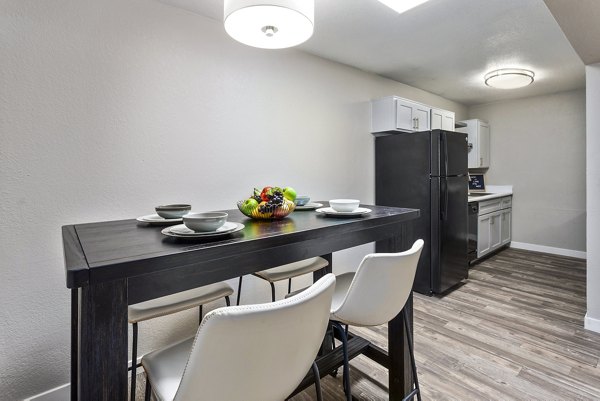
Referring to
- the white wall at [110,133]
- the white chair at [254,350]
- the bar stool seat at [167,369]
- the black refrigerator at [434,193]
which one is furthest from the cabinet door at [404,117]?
the bar stool seat at [167,369]

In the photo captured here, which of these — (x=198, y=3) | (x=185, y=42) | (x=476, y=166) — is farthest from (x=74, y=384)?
(x=476, y=166)

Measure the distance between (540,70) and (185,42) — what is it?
3.71 metres

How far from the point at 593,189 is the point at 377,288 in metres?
2.30

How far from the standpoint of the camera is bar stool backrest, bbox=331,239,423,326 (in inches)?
44.6

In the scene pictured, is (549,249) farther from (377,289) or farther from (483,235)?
(377,289)

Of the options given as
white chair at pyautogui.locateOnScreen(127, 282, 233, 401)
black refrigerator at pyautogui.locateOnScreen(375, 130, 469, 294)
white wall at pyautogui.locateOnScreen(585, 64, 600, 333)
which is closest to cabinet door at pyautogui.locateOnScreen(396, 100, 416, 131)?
black refrigerator at pyautogui.locateOnScreen(375, 130, 469, 294)

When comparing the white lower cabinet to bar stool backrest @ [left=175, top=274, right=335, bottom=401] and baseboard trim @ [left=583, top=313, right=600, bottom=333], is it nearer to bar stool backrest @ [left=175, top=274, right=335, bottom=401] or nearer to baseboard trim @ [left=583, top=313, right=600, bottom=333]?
baseboard trim @ [left=583, top=313, right=600, bottom=333]

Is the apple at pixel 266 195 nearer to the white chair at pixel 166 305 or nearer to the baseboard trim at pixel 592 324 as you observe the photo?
the white chair at pixel 166 305

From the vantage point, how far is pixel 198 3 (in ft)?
6.66

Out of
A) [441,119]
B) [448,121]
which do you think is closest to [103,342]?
[441,119]

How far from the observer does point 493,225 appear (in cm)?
441

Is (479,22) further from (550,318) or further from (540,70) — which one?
(550,318)

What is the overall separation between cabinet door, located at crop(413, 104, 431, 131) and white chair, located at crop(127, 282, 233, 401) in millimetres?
2867

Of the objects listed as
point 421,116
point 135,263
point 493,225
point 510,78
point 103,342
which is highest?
point 510,78
